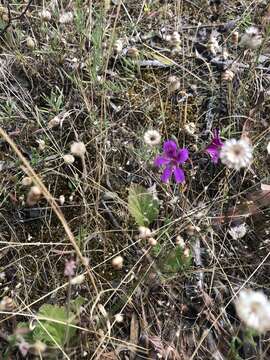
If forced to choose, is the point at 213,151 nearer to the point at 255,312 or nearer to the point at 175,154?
the point at 175,154

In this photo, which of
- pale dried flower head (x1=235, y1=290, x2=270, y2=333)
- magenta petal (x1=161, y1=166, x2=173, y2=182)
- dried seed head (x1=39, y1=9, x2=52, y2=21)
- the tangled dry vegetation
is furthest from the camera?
dried seed head (x1=39, y1=9, x2=52, y2=21)

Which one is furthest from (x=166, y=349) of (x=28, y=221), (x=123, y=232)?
(x=28, y=221)

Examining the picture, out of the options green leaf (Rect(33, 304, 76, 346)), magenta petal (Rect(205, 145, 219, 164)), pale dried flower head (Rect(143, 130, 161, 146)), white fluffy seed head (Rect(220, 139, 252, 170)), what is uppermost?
white fluffy seed head (Rect(220, 139, 252, 170))

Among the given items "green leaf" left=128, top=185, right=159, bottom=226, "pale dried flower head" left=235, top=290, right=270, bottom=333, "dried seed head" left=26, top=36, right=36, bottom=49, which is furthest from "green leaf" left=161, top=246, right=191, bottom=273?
"dried seed head" left=26, top=36, right=36, bottom=49

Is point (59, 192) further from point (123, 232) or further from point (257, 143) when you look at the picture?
point (257, 143)

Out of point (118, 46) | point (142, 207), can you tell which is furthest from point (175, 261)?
point (118, 46)

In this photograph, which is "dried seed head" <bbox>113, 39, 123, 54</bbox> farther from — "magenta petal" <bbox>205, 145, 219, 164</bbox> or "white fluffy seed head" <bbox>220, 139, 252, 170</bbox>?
"white fluffy seed head" <bbox>220, 139, 252, 170</bbox>

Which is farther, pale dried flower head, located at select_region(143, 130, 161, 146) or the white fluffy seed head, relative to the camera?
pale dried flower head, located at select_region(143, 130, 161, 146)
